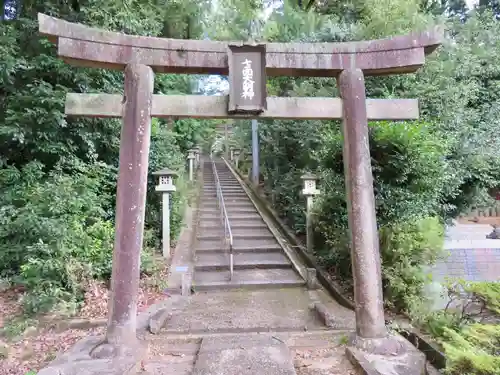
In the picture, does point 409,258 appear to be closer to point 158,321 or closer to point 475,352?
point 475,352

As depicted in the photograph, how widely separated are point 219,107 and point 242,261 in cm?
464

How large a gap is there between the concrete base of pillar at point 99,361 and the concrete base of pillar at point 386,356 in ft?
7.94

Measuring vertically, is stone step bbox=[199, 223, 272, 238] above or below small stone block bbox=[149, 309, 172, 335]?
above

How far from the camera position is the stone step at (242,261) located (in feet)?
26.0

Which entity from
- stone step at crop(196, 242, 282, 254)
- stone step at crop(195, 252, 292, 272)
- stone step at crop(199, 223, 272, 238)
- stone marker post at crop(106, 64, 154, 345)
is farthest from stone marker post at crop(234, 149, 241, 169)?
stone marker post at crop(106, 64, 154, 345)

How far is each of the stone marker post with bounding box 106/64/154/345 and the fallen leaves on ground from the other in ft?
4.22

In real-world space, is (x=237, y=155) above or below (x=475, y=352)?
above

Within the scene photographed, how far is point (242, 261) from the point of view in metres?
8.12

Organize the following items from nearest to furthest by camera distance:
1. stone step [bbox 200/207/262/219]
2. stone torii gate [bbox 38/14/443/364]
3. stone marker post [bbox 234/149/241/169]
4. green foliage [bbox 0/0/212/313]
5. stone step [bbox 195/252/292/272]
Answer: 1. stone torii gate [bbox 38/14/443/364]
2. green foliage [bbox 0/0/212/313]
3. stone step [bbox 195/252/292/272]
4. stone step [bbox 200/207/262/219]
5. stone marker post [bbox 234/149/241/169]

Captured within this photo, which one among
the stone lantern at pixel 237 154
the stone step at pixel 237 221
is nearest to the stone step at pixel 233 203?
the stone step at pixel 237 221

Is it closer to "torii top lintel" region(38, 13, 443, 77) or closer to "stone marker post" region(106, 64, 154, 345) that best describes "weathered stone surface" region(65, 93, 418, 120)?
"stone marker post" region(106, 64, 154, 345)

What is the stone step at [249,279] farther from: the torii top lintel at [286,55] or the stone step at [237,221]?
the torii top lintel at [286,55]

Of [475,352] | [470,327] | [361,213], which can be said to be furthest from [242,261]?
[475,352]

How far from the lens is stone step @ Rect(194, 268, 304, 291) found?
7.09 m
